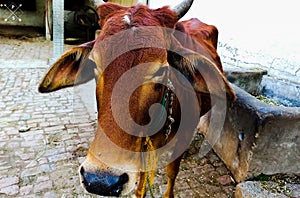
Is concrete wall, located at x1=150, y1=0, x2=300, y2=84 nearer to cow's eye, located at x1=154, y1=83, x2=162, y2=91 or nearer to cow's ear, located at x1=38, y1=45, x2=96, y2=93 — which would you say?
cow's eye, located at x1=154, y1=83, x2=162, y2=91

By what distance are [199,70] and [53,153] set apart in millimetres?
2122

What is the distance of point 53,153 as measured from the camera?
3033 mm

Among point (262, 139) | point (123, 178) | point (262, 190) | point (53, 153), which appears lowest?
point (53, 153)

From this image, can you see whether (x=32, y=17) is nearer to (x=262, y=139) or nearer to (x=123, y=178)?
(x=262, y=139)

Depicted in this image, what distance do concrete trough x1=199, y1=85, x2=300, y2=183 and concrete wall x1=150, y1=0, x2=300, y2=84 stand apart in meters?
1.40

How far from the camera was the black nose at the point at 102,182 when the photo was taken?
120cm

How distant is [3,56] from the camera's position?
7.57m

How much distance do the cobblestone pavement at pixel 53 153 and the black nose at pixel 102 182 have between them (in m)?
1.34

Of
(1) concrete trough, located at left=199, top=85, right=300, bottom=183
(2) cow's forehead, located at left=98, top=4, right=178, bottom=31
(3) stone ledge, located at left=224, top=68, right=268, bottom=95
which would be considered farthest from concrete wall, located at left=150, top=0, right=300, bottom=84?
(2) cow's forehead, located at left=98, top=4, right=178, bottom=31

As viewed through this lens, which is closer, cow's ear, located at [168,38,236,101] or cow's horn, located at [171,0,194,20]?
cow's ear, located at [168,38,236,101]

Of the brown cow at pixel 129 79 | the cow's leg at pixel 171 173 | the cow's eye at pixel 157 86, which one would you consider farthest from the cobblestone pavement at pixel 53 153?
the cow's eye at pixel 157 86

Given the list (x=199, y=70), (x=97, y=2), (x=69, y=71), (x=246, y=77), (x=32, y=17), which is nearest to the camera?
(x=199, y=70)

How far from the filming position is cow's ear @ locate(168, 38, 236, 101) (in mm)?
1503

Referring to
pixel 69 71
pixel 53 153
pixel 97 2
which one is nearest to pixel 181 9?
pixel 97 2
